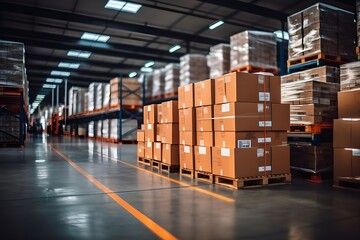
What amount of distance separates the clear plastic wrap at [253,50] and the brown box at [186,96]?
2.77 meters

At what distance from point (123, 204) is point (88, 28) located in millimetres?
13502

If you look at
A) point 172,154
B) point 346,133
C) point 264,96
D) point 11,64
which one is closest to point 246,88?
point 264,96

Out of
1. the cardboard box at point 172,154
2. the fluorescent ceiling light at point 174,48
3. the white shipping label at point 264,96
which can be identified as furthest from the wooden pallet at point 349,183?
the fluorescent ceiling light at point 174,48

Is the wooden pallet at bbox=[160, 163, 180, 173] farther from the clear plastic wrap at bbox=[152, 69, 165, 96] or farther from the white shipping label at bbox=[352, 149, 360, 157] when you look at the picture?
the clear plastic wrap at bbox=[152, 69, 165, 96]

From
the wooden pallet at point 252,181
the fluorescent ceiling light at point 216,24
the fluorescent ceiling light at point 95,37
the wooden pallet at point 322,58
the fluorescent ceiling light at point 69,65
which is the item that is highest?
the fluorescent ceiling light at point 69,65

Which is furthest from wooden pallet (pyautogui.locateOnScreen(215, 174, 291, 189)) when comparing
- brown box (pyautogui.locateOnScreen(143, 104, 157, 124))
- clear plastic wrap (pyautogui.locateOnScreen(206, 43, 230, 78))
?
clear plastic wrap (pyautogui.locateOnScreen(206, 43, 230, 78))

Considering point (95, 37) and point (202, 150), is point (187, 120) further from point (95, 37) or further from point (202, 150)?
point (95, 37)

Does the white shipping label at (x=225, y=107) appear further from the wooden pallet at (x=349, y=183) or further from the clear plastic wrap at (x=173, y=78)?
the clear plastic wrap at (x=173, y=78)

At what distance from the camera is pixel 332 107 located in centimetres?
605

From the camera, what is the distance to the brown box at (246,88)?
4859 mm

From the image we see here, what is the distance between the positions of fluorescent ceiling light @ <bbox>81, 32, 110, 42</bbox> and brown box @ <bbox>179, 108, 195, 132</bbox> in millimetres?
11556

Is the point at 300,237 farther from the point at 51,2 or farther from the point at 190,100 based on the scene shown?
the point at 51,2

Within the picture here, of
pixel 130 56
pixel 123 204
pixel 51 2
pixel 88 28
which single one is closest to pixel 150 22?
pixel 88 28

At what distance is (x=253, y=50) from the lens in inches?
329
